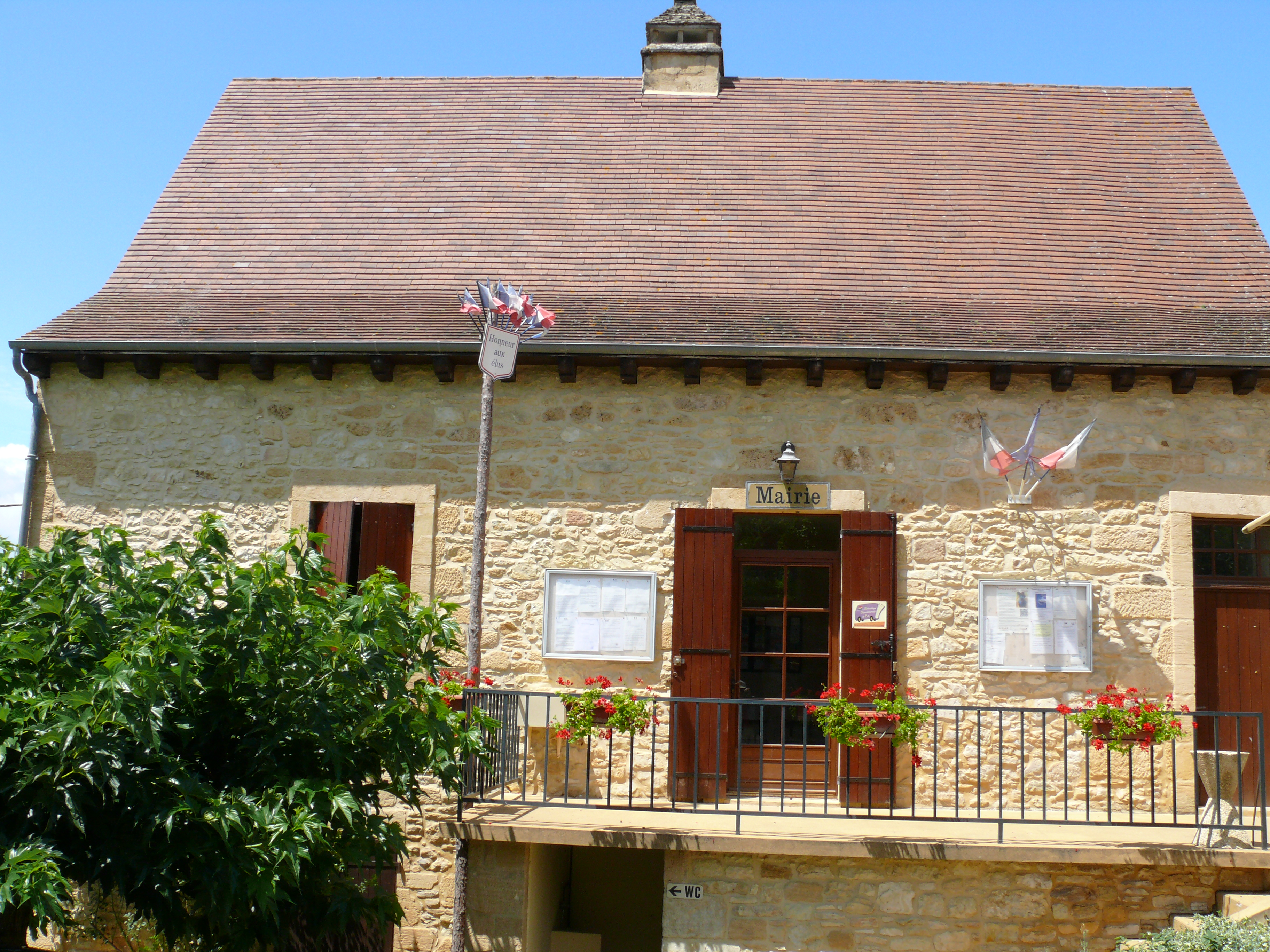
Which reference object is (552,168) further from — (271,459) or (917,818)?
(917,818)

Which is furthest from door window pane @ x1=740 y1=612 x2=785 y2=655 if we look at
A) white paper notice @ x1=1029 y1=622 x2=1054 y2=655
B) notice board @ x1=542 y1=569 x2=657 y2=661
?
white paper notice @ x1=1029 y1=622 x2=1054 y2=655

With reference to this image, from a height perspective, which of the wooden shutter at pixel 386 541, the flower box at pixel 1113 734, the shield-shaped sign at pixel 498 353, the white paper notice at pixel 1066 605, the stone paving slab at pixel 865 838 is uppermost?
the shield-shaped sign at pixel 498 353

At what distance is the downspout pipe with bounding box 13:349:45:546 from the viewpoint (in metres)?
7.50

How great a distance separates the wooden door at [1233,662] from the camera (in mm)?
7125

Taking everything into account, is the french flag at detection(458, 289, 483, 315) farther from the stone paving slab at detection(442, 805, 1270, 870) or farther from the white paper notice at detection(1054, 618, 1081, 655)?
the white paper notice at detection(1054, 618, 1081, 655)

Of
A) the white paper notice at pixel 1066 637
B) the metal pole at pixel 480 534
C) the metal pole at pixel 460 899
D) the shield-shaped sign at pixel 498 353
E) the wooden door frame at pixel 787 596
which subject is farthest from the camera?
the wooden door frame at pixel 787 596

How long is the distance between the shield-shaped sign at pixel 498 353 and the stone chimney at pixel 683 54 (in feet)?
15.7

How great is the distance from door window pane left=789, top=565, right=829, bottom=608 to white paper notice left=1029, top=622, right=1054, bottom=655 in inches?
54.1

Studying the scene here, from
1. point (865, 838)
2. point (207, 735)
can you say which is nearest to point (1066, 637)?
point (865, 838)

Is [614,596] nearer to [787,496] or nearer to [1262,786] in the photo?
[787,496]

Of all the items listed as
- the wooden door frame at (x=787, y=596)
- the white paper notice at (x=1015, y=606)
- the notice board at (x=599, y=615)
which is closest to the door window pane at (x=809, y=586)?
the wooden door frame at (x=787, y=596)

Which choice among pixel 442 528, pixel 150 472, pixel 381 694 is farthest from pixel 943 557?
pixel 150 472

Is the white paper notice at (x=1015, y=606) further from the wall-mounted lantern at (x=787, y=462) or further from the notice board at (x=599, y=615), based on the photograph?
the notice board at (x=599, y=615)

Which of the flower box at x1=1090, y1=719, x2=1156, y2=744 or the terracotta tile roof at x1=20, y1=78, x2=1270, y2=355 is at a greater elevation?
the terracotta tile roof at x1=20, y1=78, x2=1270, y2=355
